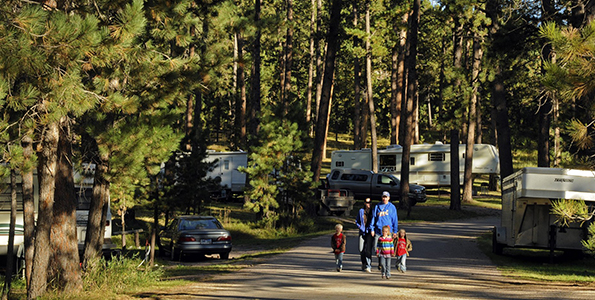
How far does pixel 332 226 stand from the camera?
92.9 feet

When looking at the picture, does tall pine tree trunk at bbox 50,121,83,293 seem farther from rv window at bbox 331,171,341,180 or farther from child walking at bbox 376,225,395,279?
rv window at bbox 331,171,341,180

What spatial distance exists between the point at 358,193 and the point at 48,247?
26.0 meters

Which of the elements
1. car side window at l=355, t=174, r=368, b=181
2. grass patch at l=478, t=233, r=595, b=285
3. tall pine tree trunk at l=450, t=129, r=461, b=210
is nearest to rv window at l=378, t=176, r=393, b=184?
car side window at l=355, t=174, r=368, b=181

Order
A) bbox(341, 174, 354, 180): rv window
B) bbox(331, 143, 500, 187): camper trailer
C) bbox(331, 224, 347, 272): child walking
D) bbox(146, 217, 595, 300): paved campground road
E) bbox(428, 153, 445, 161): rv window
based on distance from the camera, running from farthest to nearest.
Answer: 1. bbox(331, 143, 500, 187): camper trailer
2. bbox(428, 153, 445, 161): rv window
3. bbox(341, 174, 354, 180): rv window
4. bbox(331, 224, 347, 272): child walking
5. bbox(146, 217, 595, 300): paved campground road

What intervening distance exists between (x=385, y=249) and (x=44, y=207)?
20.3ft

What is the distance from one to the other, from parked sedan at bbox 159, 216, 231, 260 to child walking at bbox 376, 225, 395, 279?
730 centimetres

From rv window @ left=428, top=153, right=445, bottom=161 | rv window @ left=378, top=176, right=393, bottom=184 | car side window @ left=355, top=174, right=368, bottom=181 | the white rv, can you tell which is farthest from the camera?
rv window @ left=428, top=153, right=445, bottom=161

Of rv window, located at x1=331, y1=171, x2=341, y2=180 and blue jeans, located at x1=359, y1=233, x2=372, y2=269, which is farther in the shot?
rv window, located at x1=331, y1=171, x2=341, y2=180

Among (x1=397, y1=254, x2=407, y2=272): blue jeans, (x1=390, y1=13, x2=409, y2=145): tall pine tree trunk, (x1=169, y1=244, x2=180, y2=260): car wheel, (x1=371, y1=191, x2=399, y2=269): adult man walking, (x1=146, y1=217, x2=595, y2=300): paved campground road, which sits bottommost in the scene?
(x1=169, y1=244, x2=180, y2=260): car wheel

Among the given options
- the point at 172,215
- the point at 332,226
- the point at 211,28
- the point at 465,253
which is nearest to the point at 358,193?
the point at 332,226

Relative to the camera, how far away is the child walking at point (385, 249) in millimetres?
13203

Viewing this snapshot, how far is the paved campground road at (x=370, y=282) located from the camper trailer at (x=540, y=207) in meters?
1.08

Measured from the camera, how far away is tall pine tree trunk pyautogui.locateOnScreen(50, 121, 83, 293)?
12.1 metres

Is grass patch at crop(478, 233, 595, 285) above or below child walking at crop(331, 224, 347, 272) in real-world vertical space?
below
